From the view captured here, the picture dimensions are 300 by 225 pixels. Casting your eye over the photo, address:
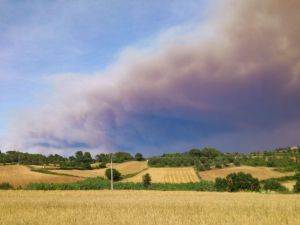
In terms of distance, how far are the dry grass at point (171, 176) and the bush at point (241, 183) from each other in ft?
71.7

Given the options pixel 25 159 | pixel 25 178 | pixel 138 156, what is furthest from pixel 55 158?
pixel 25 178

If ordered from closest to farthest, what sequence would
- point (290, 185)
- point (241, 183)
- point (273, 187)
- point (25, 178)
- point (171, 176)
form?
point (273, 187), point (241, 183), point (290, 185), point (25, 178), point (171, 176)

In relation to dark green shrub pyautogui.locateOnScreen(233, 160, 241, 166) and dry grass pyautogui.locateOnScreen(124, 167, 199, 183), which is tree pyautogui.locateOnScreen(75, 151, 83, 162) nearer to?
dry grass pyautogui.locateOnScreen(124, 167, 199, 183)

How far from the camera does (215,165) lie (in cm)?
13125

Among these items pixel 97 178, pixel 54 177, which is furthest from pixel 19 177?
pixel 97 178

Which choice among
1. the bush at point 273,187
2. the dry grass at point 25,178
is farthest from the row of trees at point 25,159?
the bush at point 273,187

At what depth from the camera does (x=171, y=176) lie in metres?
107

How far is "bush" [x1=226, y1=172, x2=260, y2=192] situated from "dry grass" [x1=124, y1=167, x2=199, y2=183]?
71.7 ft

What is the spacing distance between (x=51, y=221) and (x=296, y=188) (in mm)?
60090

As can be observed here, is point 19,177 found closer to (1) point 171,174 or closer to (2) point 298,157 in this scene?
(1) point 171,174

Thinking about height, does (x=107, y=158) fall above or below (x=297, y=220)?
above

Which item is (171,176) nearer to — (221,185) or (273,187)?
(221,185)

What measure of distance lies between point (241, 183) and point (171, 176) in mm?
33651

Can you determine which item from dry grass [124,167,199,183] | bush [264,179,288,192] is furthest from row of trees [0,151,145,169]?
bush [264,179,288,192]
